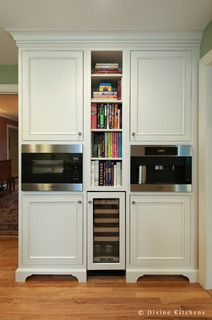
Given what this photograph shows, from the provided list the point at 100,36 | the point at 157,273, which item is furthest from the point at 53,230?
the point at 100,36

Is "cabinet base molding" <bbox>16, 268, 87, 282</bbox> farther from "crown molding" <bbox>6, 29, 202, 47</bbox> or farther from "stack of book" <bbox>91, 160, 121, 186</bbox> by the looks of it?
"crown molding" <bbox>6, 29, 202, 47</bbox>

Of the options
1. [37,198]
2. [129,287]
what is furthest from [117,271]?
[37,198]

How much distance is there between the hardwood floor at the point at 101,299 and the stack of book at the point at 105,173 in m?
0.94

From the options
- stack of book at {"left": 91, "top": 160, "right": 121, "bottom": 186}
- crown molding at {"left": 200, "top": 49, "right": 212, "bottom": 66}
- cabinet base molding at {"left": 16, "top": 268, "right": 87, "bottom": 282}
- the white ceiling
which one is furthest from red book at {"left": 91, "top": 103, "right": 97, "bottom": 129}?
cabinet base molding at {"left": 16, "top": 268, "right": 87, "bottom": 282}

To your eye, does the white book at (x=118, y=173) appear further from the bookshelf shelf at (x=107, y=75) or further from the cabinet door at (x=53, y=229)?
the bookshelf shelf at (x=107, y=75)

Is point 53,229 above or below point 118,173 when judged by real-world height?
below

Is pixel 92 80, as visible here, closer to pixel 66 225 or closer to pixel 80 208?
pixel 80 208

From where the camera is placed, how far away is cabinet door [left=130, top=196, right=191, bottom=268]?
7.59ft

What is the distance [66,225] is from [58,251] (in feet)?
0.84

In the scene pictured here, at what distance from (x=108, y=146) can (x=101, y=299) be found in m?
1.34

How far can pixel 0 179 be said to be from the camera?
6.51 m

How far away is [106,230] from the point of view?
238 cm

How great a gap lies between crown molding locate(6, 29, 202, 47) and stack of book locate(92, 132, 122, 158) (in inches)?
34.2

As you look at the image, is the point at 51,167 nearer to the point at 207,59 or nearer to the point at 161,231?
the point at 161,231
